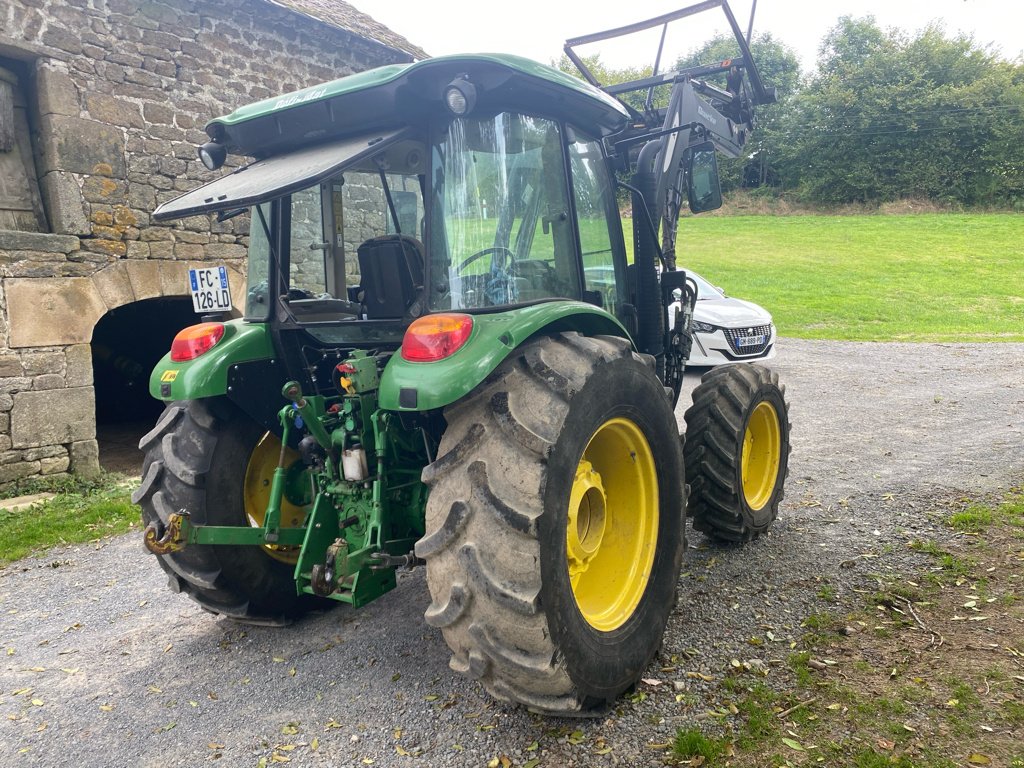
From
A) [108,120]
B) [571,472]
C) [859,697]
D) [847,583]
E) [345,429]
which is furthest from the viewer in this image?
[108,120]

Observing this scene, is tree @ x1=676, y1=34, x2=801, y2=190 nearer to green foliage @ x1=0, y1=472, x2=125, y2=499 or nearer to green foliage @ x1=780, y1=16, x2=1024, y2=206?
green foliage @ x1=780, y1=16, x2=1024, y2=206

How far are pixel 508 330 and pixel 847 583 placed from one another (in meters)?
2.35

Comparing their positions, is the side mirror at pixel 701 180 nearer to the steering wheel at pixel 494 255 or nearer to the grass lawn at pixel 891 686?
the steering wheel at pixel 494 255

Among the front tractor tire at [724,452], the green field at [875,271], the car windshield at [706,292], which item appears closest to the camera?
the front tractor tire at [724,452]

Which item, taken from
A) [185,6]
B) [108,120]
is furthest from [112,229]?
[185,6]

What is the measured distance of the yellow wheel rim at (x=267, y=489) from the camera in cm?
340

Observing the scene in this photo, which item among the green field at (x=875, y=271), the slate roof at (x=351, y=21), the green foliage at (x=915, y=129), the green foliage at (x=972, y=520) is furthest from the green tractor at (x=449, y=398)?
the green foliage at (x=915, y=129)

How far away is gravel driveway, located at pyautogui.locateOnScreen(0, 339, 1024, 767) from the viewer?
253 cm

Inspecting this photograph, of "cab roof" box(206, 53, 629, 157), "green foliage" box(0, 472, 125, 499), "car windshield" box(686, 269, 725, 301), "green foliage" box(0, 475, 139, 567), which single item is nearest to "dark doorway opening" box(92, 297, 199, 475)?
"green foliage" box(0, 472, 125, 499)

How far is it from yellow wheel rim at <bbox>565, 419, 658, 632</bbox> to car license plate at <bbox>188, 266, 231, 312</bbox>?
14.7 feet

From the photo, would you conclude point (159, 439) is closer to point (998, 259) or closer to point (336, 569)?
point (336, 569)

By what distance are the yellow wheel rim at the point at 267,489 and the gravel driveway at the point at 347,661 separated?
0.41 m

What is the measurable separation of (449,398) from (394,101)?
1.10m

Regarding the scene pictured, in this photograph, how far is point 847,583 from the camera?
3.61 m
